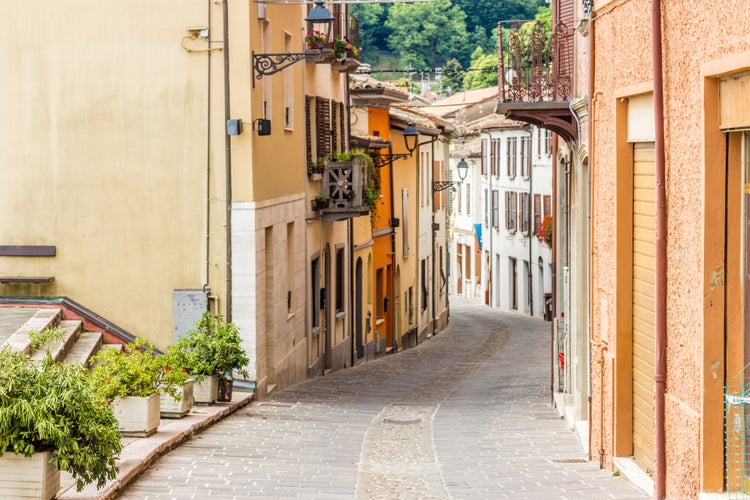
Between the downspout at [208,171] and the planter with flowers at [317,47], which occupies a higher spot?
the planter with flowers at [317,47]

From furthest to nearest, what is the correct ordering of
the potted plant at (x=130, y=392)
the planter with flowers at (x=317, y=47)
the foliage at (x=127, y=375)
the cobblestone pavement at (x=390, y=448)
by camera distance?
1. the planter with flowers at (x=317, y=47)
2. the potted plant at (x=130, y=392)
3. the foliage at (x=127, y=375)
4. the cobblestone pavement at (x=390, y=448)

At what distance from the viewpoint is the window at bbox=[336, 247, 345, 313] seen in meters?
28.0

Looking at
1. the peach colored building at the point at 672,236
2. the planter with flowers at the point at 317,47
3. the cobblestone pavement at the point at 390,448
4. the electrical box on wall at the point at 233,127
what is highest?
the planter with flowers at the point at 317,47

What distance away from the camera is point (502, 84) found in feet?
55.0

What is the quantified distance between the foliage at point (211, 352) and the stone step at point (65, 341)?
4.12 ft

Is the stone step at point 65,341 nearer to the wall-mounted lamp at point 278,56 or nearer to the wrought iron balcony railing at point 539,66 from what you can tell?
the wall-mounted lamp at point 278,56

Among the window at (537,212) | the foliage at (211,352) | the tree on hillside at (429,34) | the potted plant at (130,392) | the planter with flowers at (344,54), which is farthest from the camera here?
the tree on hillside at (429,34)

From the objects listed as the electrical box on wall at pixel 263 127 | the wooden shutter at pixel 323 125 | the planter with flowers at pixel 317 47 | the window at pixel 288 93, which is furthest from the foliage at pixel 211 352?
the wooden shutter at pixel 323 125

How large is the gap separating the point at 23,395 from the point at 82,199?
9.52 metres

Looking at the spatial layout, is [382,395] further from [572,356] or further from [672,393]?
[672,393]

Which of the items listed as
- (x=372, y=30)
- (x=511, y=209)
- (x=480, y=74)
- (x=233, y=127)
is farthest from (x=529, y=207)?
(x=372, y=30)

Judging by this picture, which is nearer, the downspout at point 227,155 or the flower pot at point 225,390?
the flower pot at point 225,390

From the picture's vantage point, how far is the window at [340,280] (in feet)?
91.9

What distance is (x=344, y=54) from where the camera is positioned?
26.2 metres
